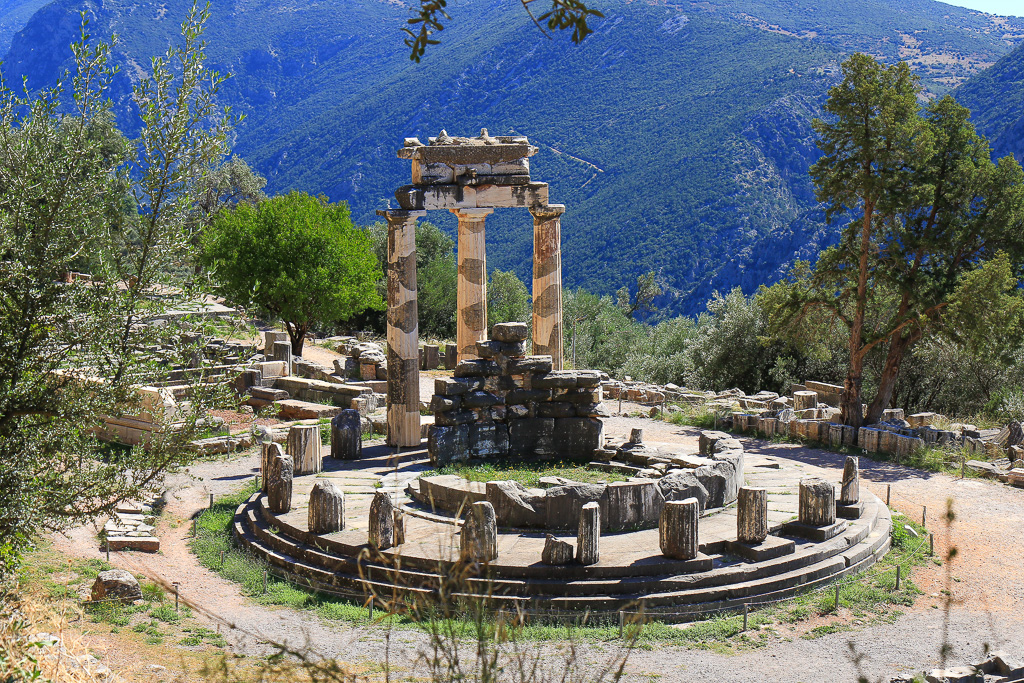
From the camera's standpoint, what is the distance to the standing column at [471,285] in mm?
20609

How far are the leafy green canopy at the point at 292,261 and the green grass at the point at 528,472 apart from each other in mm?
15912

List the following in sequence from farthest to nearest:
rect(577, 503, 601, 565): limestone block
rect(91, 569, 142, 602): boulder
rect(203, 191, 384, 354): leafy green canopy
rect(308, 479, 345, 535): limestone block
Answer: rect(203, 191, 384, 354): leafy green canopy < rect(308, 479, 345, 535): limestone block < rect(577, 503, 601, 565): limestone block < rect(91, 569, 142, 602): boulder

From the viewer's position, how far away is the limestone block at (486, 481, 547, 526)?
47.2 ft

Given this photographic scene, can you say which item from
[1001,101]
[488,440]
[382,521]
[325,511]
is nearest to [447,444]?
[488,440]

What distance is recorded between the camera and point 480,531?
12.7m

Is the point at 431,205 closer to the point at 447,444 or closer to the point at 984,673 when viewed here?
the point at 447,444

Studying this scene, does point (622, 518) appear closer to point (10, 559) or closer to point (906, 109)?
point (10, 559)

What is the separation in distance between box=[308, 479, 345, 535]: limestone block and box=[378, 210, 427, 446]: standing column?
5.35m

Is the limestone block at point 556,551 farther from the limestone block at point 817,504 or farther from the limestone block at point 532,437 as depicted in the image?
the limestone block at point 532,437

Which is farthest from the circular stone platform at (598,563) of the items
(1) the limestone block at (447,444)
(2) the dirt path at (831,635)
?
(1) the limestone block at (447,444)

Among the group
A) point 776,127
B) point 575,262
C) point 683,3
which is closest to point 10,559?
point 575,262

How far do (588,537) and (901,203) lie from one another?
48.7ft

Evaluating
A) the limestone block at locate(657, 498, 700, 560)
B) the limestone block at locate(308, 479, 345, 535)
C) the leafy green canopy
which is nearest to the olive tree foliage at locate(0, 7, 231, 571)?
the limestone block at locate(308, 479, 345, 535)

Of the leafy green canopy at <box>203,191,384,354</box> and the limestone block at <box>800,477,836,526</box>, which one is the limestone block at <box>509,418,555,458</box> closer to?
the limestone block at <box>800,477,836,526</box>
